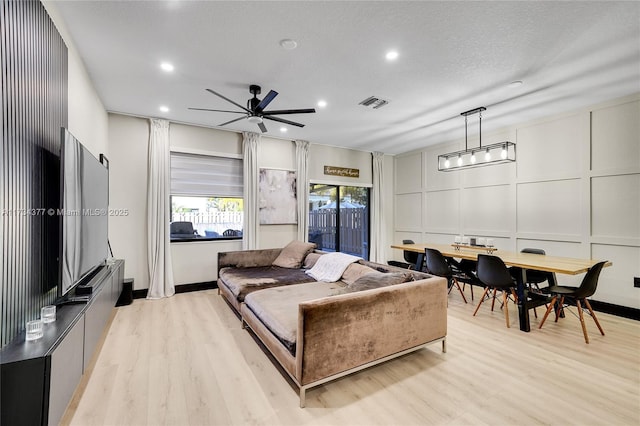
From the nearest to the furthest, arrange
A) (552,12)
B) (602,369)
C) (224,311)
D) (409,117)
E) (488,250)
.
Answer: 1. (552,12)
2. (602,369)
3. (224,311)
4. (488,250)
5. (409,117)

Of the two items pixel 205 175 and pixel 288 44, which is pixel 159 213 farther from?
pixel 288 44

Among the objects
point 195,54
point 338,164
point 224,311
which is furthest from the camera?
point 338,164

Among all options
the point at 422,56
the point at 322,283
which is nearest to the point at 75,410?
the point at 322,283

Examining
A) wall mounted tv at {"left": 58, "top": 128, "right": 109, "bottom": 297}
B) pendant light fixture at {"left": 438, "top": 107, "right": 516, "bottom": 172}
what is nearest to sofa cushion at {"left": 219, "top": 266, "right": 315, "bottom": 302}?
wall mounted tv at {"left": 58, "top": 128, "right": 109, "bottom": 297}

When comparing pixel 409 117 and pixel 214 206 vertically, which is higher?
pixel 409 117

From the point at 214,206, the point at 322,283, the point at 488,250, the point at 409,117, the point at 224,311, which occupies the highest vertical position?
the point at 409,117

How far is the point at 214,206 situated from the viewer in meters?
5.28

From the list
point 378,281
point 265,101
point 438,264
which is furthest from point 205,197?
point 438,264

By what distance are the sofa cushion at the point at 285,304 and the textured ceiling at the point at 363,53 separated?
232cm

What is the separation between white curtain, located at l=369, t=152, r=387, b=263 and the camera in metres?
6.95

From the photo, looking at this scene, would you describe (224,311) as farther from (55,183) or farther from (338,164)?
(338,164)

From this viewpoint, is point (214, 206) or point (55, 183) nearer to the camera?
point (55, 183)

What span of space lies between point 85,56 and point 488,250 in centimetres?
542

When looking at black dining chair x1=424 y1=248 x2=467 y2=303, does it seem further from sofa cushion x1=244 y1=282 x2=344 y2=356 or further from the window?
the window
